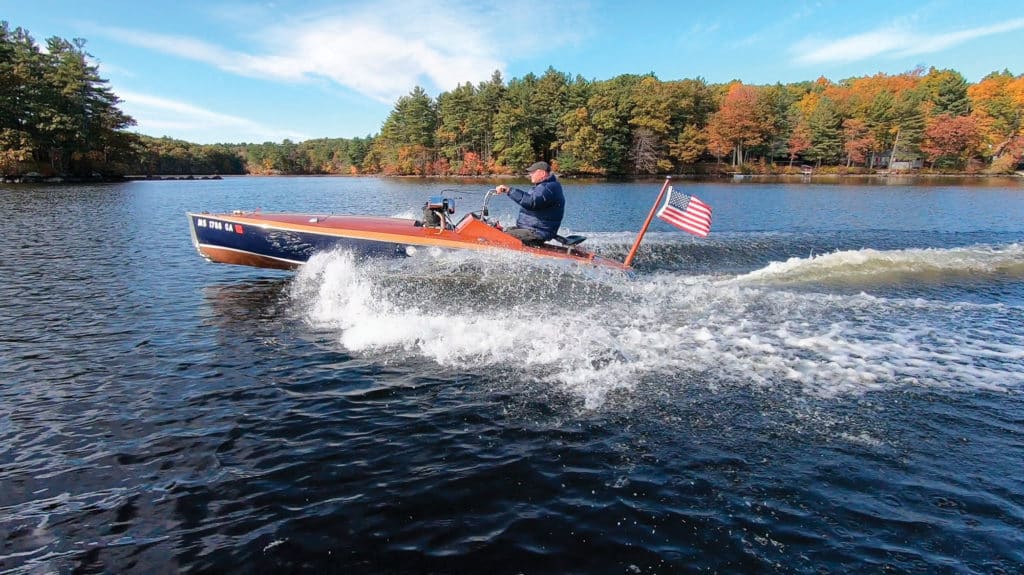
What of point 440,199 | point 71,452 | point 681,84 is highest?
point 681,84

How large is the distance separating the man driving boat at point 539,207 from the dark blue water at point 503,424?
961mm

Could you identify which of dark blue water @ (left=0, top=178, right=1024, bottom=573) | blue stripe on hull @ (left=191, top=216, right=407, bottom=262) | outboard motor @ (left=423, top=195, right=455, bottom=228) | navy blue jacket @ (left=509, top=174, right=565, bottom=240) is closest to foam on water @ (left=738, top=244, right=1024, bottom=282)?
dark blue water @ (left=0, top=178, right=1024, bottom=573)

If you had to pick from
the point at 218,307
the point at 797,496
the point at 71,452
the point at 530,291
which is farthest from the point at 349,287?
the point at 797,496

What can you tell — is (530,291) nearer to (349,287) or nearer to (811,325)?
(349,287)

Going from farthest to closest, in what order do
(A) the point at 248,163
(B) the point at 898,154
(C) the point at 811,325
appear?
1. (A) the point at 248,163
2. (B) the point at 898,154
3. (C) the point at 811,325

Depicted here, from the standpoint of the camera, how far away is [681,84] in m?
90.5

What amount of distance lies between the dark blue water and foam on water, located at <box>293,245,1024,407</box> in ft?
0.20

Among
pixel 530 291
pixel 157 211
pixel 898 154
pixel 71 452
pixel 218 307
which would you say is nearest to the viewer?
pixel 71 452

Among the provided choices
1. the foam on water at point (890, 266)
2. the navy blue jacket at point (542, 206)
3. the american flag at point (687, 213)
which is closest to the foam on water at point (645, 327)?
the foam on water at point (890, 266)

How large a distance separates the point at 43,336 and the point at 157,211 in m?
23.7

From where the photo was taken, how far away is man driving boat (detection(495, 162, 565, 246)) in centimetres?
1158

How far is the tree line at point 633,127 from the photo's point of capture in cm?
6781

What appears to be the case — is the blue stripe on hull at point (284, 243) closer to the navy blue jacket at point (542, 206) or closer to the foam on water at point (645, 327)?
the foam on water at point (645, 327)

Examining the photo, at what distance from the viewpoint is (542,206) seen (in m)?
11.8
